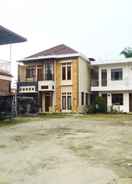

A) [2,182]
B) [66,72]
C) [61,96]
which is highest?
[66,72]

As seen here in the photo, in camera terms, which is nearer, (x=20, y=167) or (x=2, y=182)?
(x=2, y=182)

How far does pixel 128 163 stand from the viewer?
732cm

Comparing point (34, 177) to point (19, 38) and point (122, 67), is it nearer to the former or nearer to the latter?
point (19, 38)

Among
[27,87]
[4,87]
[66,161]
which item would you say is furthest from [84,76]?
[66,161]

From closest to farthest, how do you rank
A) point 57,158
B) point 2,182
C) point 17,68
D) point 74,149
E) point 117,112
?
1. point 2,182
2. point 57,158
3. point 74,149
4. point 117,112
5. point 17,68

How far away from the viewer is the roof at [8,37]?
17.0 m

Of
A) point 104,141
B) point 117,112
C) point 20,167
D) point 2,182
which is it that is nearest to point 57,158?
point 20,167

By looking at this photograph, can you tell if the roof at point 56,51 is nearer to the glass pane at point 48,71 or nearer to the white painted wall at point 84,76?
the glass pane at point 48,71

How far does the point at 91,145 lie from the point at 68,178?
13.6 feet

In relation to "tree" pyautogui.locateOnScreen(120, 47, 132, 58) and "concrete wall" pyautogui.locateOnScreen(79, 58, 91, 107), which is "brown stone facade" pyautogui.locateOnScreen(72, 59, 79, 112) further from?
"tree" pyautogui.locateOnScreen(120, 47, 132, 58)

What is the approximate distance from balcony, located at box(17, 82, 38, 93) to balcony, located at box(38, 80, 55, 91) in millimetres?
415

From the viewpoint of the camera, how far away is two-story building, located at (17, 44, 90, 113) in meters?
30.5

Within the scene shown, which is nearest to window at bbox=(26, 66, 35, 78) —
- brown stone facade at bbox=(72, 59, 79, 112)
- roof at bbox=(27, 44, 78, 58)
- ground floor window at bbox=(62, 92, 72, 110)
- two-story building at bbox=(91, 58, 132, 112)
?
roof at bbox=(27, 44, 78, 58)

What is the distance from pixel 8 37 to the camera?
1830cm
